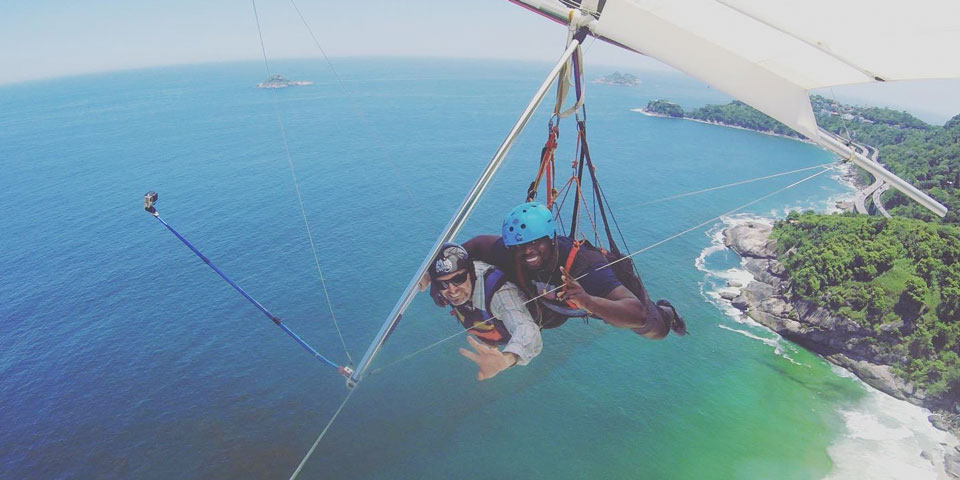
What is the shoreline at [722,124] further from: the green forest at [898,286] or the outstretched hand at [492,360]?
the outstretched hand at [492,360]

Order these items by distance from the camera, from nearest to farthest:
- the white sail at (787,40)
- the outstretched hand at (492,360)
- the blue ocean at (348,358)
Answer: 1. the white sail at (787,40)
2. the outstretched hand at (492,360)
3. the blue ocean at (348,358)

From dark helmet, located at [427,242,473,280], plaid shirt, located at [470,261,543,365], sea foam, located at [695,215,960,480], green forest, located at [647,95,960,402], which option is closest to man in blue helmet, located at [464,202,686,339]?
plaid shirt, located at [470,261,543,365]

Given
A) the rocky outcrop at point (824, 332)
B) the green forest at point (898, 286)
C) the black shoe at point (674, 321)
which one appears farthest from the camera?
the green forest at point (898, 286)

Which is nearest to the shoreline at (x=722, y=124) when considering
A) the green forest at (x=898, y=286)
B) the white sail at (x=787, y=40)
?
the green forest at (x=898, y=286)

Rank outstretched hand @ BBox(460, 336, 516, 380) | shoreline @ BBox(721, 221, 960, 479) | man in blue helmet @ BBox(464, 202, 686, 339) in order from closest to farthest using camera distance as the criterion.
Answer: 1. outstretched hand @ BBox(460, 336, 516, 380)
2. man in blue helmet @ BBox(464, 202, 686, 339)
3. shoreline @ BBox(721, 221, 960, 479)

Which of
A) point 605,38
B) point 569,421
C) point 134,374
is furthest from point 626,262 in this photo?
point 134,374

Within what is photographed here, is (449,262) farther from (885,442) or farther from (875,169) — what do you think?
(885,442)

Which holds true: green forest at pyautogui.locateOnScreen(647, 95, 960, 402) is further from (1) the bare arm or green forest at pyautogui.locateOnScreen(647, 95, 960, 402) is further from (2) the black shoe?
(1) the bare arm
